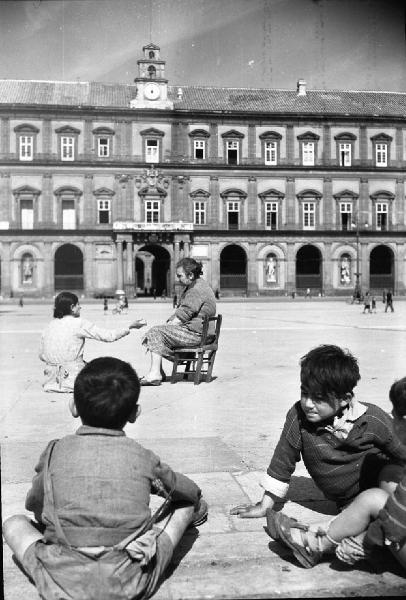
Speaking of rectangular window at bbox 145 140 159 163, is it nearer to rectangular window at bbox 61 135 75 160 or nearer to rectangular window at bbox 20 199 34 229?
rectangular window at bbox 61 135 75 160

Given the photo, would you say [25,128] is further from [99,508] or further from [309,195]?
[99,508]

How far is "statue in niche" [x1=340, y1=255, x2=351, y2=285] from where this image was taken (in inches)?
2125

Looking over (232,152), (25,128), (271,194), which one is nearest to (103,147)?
(25,128)

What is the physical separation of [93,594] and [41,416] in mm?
3862

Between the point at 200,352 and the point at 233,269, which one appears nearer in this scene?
the point at 200,352

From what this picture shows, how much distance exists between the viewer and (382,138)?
54281 mm

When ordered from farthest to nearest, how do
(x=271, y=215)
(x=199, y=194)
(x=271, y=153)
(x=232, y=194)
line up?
(x=271, y=215)
(x=271, y=153)
(x=232, y=194)
(x=199, y=194)

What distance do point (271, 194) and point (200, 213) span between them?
216 inches

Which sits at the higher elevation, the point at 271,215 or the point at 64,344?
the point at 271,215

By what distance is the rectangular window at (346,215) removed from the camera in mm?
54031

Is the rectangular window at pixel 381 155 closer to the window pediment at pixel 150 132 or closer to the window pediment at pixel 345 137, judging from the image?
the window pediment at pixel 345 137

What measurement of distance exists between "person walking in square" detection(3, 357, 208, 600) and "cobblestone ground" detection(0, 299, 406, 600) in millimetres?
179

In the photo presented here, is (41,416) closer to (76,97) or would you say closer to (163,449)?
(163,449)

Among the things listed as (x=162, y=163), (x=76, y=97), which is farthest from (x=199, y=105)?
(x=76, y=97)
